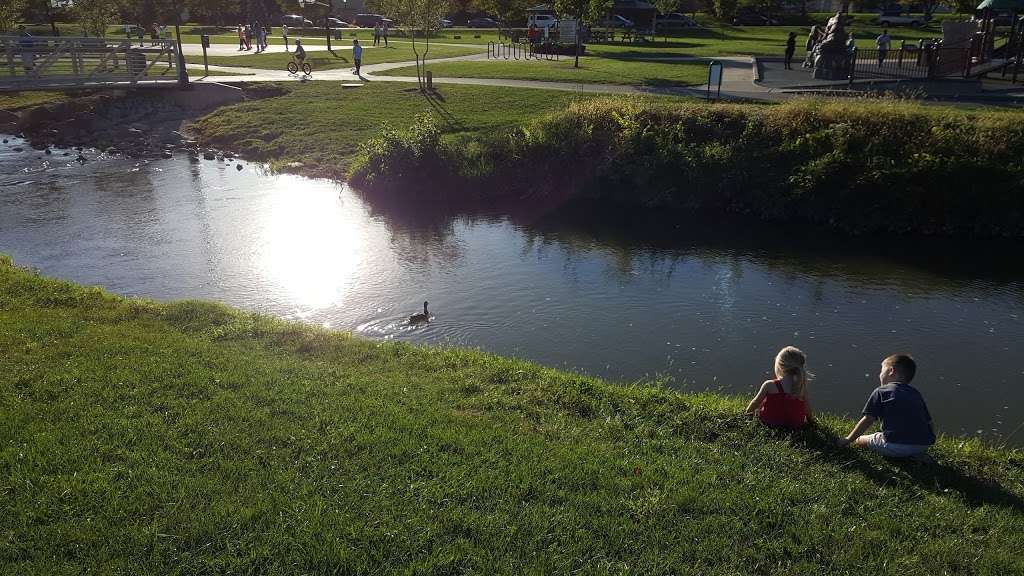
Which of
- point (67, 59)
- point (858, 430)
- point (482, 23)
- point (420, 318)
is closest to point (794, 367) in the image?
point (858, 430)

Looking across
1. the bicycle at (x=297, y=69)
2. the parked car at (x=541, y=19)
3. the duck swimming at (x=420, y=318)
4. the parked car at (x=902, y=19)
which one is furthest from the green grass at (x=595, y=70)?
the parked car at (x=902, y=19)

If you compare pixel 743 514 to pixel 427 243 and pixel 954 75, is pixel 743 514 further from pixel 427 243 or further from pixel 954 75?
pixel 954 75

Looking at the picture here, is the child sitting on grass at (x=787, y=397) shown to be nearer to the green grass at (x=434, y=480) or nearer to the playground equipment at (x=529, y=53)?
the green grass at (x=434, y=480)

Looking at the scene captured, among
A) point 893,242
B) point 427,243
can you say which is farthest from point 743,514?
point 893,242

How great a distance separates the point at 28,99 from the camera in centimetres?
3488

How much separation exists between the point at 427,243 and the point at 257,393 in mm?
9855

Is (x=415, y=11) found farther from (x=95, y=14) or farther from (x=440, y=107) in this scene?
(x=95, y=14)

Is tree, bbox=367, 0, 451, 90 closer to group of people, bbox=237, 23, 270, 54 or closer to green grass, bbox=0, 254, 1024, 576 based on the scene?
green grass, bbox=0, 254, 1024, 576

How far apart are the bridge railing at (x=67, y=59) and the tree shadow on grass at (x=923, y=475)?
31.8 meters

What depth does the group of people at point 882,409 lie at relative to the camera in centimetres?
678

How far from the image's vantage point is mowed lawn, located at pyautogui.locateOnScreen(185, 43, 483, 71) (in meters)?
42.5

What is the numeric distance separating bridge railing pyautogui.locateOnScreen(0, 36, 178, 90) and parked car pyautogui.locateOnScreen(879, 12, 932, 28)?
65.7 m

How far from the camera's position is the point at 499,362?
31.2ft

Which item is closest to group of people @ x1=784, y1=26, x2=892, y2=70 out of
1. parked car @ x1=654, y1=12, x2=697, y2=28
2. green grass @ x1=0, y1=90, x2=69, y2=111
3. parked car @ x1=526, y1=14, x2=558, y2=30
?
parked car @ x1=526, y1=14, x2=558, y2=30
